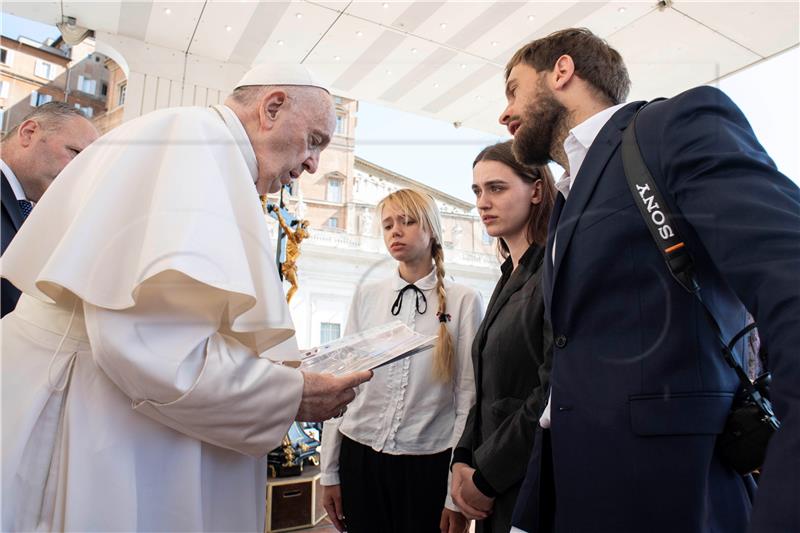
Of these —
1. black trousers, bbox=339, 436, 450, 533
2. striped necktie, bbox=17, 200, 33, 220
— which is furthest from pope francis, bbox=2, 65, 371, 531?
striped necktie, bbox=17, 200, 33, 220

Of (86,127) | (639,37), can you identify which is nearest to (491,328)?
(86,127)

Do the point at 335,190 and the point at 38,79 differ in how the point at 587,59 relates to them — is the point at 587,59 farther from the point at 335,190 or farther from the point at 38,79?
the point at 38,79

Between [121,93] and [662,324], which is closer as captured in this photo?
[662,324]

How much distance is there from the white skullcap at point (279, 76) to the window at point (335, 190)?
285 millimetres

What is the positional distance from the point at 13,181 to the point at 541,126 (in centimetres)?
150

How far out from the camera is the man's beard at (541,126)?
3.52 feet

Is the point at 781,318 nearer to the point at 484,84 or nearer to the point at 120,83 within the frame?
the point at 120,83

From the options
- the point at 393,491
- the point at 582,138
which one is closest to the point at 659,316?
the point at 582,138

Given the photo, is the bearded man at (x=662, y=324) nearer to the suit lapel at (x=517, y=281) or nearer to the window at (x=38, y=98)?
the suit lapel at (x=517, y=281)

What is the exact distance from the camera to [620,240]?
74 cm

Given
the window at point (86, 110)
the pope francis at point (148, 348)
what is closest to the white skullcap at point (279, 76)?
the pope francis at point (148, 348)

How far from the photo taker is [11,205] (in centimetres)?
145

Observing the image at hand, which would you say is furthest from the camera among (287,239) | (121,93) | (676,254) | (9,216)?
(287,239)

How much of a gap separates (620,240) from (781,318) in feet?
0.93
